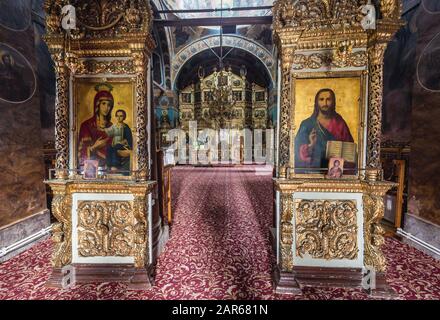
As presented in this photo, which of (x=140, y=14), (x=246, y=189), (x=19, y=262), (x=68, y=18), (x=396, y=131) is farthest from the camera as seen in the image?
(x=246, y=189)

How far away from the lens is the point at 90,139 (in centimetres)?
286

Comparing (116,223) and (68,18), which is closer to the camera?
(68,18)

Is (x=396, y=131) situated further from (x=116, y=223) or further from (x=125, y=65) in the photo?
(x=116, y=223)

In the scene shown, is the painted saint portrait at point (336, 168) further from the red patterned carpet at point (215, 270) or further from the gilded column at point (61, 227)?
the gilded column at point (61, 227)

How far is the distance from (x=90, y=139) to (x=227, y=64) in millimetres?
16716

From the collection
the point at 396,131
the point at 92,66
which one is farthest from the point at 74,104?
the point at 396,131

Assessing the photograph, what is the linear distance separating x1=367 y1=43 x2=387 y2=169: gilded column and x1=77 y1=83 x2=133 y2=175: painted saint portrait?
10.4ft

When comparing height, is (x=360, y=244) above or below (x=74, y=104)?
below

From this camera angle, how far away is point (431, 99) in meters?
3.58

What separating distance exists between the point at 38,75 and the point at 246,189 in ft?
22.6

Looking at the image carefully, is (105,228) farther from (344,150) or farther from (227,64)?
(227,64)

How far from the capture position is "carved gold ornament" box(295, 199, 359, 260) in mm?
2713

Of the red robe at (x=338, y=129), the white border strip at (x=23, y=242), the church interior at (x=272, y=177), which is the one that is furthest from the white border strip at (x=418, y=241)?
the white border strip at (x=23, y=242)

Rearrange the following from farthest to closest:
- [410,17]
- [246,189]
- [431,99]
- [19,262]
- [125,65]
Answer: [246,189] → [410,17] → [431,99] → [19,262] → [125,65]
